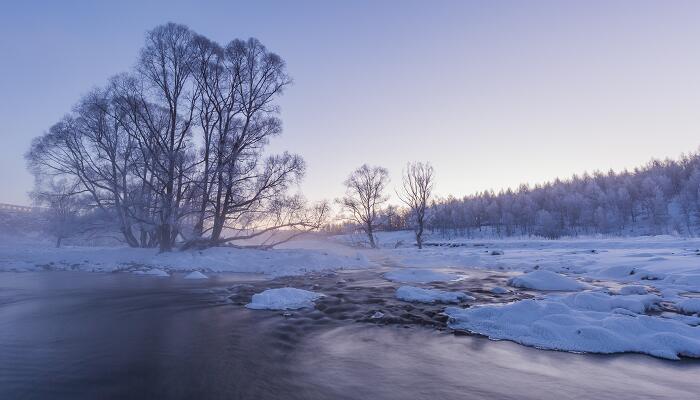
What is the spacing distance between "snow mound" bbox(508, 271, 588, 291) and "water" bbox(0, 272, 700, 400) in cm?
626

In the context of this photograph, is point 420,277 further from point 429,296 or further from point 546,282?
point 429,296

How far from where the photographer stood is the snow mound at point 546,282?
1110 centimetres

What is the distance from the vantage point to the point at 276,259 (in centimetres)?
1995

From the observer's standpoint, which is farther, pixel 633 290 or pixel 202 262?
pixel 202 262

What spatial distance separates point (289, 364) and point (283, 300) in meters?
4.43

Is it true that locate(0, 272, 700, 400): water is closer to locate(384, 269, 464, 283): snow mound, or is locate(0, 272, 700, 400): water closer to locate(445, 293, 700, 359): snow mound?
locate(445, 293, 700, 359): snow mound

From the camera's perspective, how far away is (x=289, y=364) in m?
5.08

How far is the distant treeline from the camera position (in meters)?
71.7

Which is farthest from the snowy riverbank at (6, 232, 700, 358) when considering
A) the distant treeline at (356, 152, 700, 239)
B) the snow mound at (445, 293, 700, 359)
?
the distant treeline at (356, 152, 700, 239)

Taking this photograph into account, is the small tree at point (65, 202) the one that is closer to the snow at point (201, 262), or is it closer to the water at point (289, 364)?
the snow at point (201, 262)

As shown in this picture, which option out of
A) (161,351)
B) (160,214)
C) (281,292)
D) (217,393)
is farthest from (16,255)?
(217,393)

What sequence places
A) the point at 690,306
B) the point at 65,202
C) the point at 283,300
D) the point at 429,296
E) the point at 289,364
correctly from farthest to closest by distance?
the point at 65,202, the point at 429,296, the point at 283,300, the point at 690,306, the point at 289,364

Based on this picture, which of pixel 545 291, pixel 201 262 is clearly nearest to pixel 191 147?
pixel 201 262

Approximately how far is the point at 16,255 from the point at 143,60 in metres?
16.8
